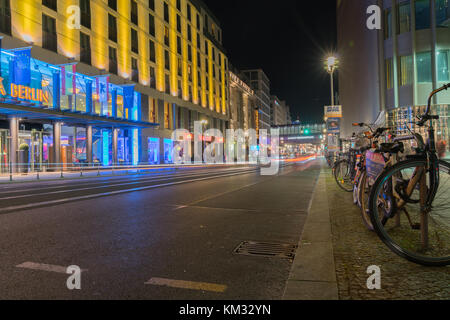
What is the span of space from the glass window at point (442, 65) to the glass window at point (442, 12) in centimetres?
164

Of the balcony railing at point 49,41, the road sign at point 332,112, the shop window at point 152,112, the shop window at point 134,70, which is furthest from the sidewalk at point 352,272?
the shop window at point 152,112

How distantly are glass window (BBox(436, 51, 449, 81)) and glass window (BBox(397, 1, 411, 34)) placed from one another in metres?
2.49

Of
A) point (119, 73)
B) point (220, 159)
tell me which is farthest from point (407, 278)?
point (220, 159)

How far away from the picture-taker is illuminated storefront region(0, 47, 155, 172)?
2250cm

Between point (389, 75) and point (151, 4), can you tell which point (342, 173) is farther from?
point (151, 4)

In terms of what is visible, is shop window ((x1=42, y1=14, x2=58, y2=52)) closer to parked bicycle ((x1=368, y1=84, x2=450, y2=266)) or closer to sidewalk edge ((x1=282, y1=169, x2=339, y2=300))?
sidewalk edge ((x1=282, y1=169, x2=339, y2=300))

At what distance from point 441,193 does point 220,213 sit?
4.27 m

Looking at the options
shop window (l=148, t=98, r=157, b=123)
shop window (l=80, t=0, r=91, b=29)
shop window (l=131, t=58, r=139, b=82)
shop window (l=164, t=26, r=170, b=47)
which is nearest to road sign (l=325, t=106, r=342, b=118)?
shop window (l=80, t=0, r=91, b=29)

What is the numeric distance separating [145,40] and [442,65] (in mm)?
31604

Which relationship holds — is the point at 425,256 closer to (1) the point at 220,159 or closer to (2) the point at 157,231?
(2) the point at 157,231

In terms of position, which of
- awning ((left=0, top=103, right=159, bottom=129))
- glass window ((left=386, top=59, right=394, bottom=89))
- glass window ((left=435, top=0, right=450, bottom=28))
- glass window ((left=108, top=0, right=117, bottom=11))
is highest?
glass window ((left=108, top=0, right=117, bottom=11))

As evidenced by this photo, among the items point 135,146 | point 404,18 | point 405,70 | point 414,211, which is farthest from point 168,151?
point 414,211

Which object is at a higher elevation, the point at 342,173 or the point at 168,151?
the point at 168,151

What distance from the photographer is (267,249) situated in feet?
14.0
